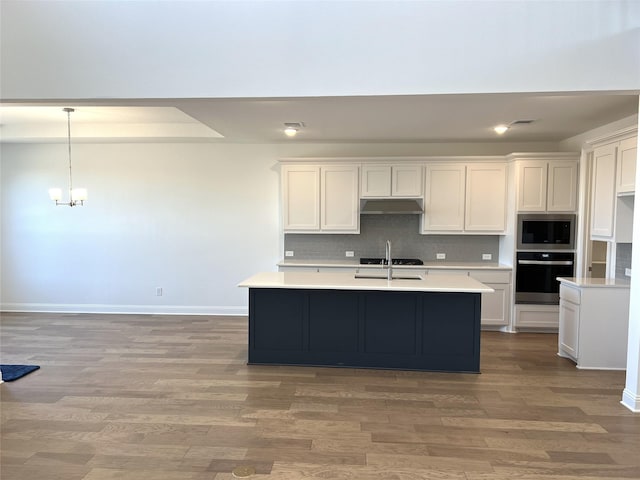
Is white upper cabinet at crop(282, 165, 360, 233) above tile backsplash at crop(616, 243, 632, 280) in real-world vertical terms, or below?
above

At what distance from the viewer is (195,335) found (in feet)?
17.3

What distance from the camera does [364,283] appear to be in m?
4.07

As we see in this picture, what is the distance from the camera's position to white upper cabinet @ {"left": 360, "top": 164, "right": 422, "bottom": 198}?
5727 mm

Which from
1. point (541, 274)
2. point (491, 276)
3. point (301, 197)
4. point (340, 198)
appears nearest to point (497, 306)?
point (491, 276)

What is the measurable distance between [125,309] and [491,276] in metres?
5.59

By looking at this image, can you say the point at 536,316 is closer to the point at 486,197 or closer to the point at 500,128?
the point at 486,197

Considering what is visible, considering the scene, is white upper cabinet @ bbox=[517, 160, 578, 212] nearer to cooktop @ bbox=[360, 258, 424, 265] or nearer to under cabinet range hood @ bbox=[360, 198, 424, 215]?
under cabinet range hood @ bbox=[360, 198, 424, 215]

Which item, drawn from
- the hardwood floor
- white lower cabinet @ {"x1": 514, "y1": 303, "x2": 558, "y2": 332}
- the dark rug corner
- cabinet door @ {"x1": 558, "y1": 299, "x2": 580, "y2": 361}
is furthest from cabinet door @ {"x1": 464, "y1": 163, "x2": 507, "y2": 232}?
the dark rug corner

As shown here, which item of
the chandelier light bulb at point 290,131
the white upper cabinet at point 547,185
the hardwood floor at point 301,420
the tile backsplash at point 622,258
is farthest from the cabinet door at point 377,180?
the tile backsplash at point 622,258

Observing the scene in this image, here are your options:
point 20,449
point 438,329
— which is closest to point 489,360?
point 438,329

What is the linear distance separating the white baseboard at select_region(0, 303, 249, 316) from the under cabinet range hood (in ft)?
8.16

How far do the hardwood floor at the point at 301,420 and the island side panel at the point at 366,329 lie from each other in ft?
0.56

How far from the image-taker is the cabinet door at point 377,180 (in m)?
5.74

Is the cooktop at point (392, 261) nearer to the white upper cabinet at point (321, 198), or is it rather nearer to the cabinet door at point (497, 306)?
the white upper cabinet at point (321, 198)
